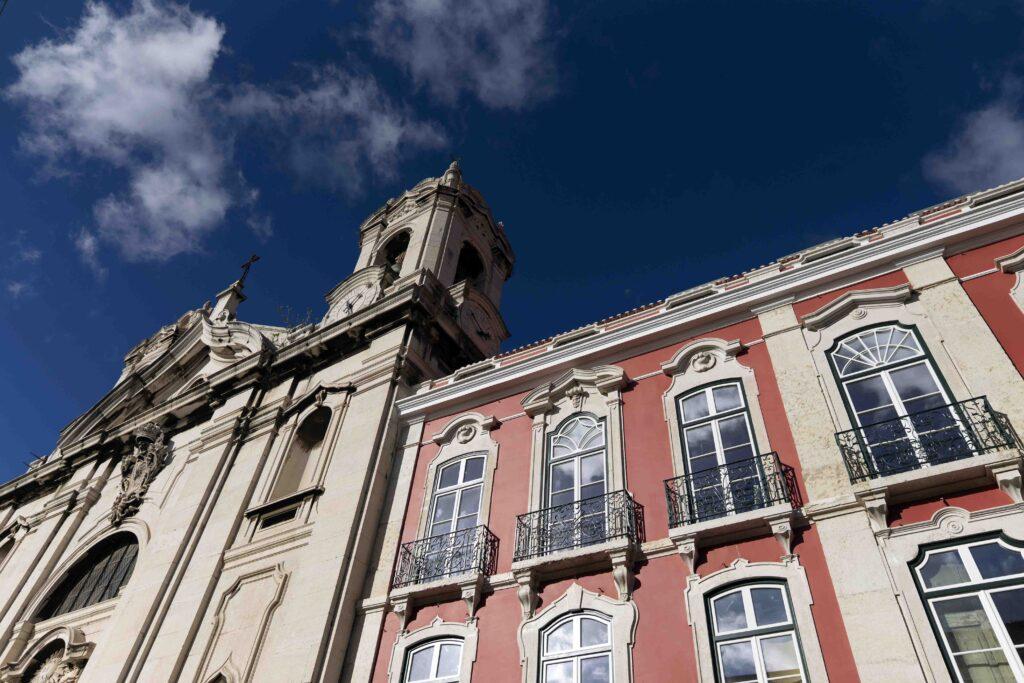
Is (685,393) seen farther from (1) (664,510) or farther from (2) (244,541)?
(2) (244,541)

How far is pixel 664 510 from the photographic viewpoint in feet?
30.0

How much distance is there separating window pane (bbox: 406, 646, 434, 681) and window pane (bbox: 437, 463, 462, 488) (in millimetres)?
2764

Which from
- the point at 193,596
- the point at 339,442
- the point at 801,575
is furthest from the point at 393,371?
the point at 801,575

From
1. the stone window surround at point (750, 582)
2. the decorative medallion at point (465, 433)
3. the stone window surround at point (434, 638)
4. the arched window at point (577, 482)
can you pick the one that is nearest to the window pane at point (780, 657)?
the stone window surround at point (750, 582)

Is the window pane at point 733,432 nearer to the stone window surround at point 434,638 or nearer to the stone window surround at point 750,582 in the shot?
the stone window surround at point 750,582

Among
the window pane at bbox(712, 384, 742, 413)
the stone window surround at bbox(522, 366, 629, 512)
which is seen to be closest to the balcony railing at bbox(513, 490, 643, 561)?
the stone window surround at bbox(522, 366, 629, 512)

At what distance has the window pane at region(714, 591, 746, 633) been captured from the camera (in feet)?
25.1

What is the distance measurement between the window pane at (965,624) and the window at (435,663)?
527 centimetres

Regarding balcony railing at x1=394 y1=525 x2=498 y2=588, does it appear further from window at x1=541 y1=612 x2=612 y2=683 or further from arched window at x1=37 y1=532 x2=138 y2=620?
arched window at x1=37 y1=532 x2=138 y2=620

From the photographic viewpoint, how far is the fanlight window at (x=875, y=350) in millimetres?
9211

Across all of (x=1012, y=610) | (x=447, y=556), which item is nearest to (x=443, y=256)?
(x=447, y=556)

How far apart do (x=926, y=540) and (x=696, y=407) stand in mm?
3521

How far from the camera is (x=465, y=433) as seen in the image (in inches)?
482

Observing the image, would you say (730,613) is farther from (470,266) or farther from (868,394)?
(470,266)
